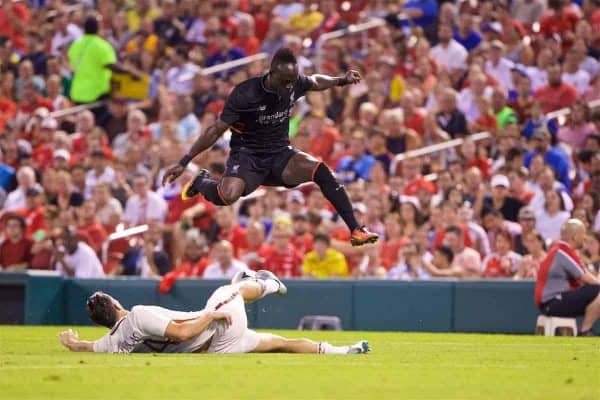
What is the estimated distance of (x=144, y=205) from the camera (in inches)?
851

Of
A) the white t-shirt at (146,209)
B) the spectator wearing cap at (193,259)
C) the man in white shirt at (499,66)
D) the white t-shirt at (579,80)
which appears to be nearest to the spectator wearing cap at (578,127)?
the white t-shirt at (579,80)

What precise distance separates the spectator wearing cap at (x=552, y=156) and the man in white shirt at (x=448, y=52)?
3093 millimetres

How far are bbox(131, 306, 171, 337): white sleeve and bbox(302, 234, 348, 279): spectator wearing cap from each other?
7.66 meters

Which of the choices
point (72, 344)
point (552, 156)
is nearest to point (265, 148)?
point (72, 344)

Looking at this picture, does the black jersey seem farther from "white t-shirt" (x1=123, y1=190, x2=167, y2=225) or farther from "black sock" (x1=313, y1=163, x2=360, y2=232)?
"white t-shirt" (x1=123, y1=190, x2=167, y2=225)

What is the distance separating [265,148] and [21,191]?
9.20m

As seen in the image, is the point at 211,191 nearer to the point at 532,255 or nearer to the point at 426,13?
the point at 532,255

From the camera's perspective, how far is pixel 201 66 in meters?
25.4

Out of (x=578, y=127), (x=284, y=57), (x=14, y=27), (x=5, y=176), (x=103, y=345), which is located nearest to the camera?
(x=103, y=345)

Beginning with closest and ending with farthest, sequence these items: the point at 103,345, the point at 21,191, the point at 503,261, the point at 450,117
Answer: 1. the point at 103,345
2. the point at 503,261
3. the point at 450,117
4. the point at 21,191

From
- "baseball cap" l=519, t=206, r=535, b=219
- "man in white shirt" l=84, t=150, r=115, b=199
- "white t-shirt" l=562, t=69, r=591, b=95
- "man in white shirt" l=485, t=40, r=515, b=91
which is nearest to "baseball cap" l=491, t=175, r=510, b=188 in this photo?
"baseball cap" l=519, t=206, r=535, b=219

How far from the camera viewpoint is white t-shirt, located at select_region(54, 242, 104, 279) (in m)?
20.3

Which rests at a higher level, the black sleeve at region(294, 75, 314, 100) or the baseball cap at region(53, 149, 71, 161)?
the black sleeve at region(294, 75, 314, 100)

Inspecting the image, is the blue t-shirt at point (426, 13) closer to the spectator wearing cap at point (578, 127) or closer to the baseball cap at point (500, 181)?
the spectator wearing cap at point (578, 127)
